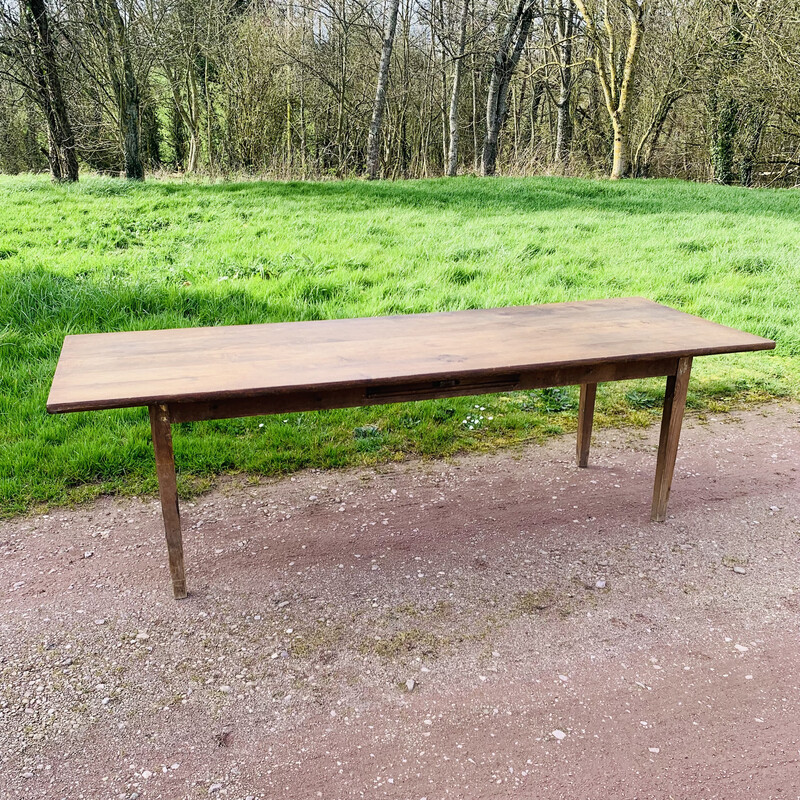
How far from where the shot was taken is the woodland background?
14.4 m

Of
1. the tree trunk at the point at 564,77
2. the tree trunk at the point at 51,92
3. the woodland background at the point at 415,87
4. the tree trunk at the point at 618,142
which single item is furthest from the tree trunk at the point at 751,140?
the tree trunk at the point at 51,92

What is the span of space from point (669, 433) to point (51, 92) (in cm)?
1127

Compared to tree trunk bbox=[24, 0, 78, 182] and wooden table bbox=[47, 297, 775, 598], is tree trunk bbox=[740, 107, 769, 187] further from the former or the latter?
wooden table bbox=[47, 297, 775, 598]

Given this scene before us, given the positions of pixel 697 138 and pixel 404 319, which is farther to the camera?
pixel 697 138

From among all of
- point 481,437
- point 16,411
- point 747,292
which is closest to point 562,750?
point 481,437

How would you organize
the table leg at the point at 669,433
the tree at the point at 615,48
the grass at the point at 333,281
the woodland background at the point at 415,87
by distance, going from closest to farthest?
the table leg at the point at 669,433 → the grass at the point at 333,281 → the tree at the point at 615,48 → the woodland background at the point at 415,87

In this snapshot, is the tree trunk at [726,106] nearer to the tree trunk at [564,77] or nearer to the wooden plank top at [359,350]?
the tree trunk at [564,77]

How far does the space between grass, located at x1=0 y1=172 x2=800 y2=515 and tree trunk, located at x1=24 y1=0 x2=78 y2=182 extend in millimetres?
638

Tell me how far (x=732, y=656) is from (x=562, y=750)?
795 mm

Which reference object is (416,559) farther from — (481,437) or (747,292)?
(747,292)

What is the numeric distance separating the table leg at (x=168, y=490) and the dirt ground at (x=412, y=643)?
124mm

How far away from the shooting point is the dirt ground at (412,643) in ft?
6.24

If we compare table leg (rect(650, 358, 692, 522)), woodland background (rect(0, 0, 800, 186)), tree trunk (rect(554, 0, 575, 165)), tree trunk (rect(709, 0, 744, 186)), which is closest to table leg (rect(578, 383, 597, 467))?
table leg (rect(650, 358, 692, 522))

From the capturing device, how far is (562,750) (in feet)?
6.39
